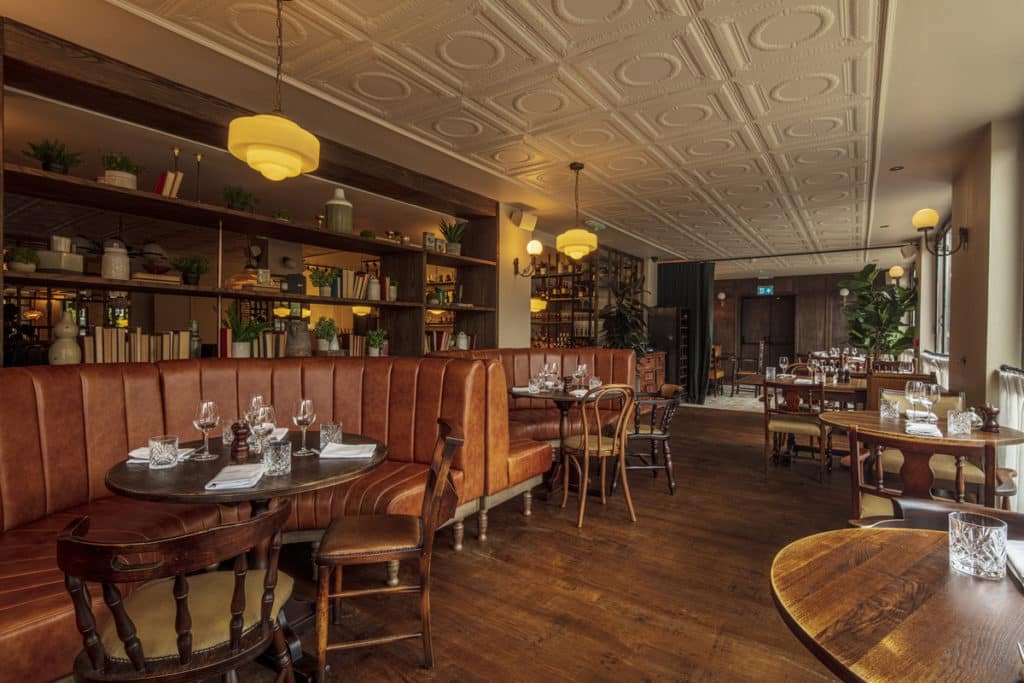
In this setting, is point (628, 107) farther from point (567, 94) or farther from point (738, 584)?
point (738, 584)

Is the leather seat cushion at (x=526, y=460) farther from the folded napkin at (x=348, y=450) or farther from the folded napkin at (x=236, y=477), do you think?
the folded napkin at (x=236, y=477)

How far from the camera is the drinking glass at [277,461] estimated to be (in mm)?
1984

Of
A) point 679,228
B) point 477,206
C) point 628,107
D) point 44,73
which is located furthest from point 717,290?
point 44,73

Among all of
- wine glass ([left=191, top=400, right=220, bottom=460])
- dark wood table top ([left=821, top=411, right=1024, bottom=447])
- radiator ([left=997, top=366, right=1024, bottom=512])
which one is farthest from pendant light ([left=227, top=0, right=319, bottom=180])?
radiator ([left=997, top=366, right=1024, bottom=512])

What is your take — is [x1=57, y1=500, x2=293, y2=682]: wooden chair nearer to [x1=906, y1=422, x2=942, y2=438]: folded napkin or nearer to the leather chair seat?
the leather chair seat

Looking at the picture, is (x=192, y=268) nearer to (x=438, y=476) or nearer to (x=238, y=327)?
(x=238, y=327)

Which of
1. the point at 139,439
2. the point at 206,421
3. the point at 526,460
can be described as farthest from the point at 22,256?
the point at 526,460

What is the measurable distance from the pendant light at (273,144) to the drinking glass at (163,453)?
133cm

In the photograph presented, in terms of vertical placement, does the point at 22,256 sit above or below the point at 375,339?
above

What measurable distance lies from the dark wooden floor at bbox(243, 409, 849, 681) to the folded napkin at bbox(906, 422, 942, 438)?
3.31 ft

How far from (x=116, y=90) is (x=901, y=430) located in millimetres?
5128

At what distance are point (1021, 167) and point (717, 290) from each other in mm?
11269

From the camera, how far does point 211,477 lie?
6.24ft

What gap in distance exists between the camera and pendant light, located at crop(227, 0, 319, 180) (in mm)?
2250
